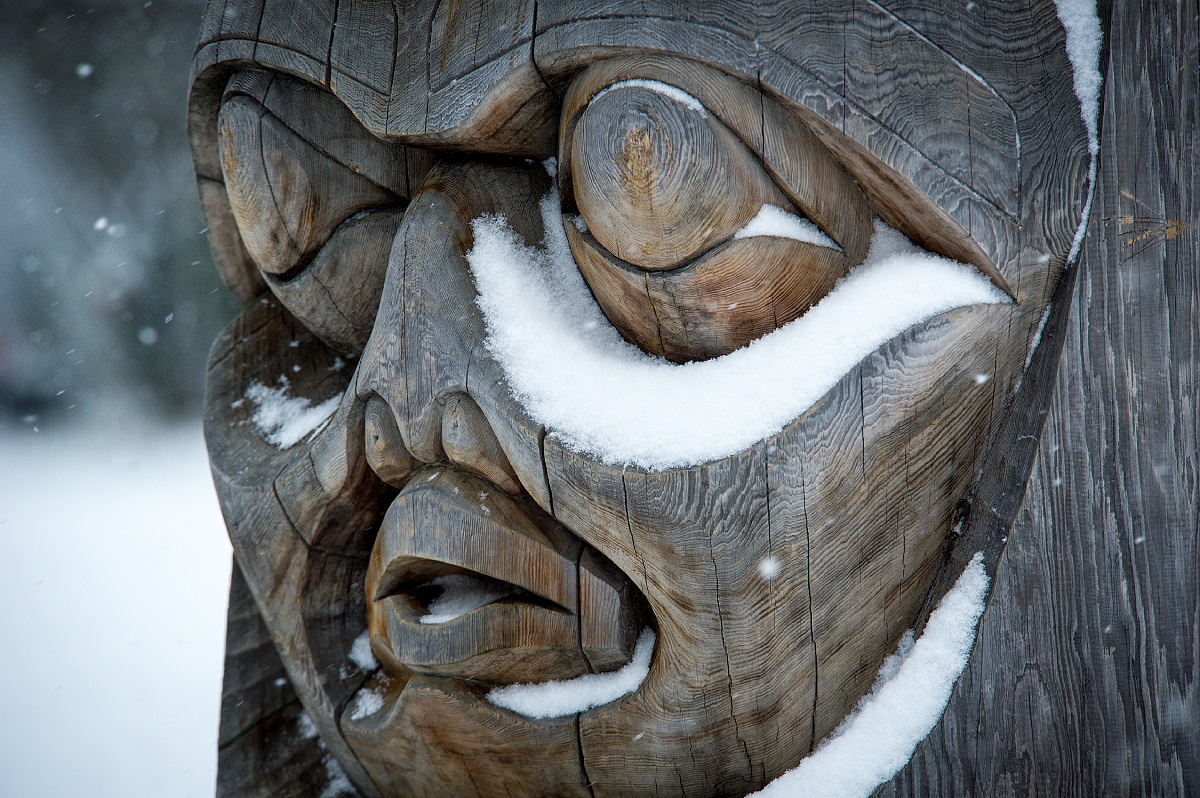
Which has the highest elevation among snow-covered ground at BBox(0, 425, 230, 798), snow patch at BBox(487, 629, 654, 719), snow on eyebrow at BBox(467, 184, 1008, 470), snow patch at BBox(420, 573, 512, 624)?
snow on eyebrow at BBox(467, 184, 1008, 470)

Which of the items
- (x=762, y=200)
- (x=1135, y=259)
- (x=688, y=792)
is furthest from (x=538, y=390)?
(x=1135, y=259)

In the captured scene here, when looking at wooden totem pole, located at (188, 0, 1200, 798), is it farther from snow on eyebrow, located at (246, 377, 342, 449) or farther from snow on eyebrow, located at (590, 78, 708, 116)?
snow on eyebrow, located at (246, 377, 342, 449)

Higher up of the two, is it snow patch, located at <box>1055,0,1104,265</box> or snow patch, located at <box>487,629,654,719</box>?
snow patch, located at <box>1055,0,1104,265</box>

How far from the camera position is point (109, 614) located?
7.53 feet

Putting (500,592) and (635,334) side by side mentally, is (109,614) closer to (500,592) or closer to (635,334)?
(500,592)

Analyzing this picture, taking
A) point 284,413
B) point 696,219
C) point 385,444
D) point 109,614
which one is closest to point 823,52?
point 696,219

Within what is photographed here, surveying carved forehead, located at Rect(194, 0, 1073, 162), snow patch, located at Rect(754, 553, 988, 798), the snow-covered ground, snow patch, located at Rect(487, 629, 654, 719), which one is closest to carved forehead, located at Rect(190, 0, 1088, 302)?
carved forehead, located at Rect(194, 0, 1073, 162)

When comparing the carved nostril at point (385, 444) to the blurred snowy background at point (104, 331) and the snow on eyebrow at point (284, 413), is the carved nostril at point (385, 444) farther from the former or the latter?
the blurred snowy background at point (104, 331)

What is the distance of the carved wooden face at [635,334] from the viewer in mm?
909

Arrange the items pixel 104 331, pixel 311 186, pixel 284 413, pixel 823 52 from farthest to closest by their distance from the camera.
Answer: pixel 104 331
pixel 284 413
pixel 311 186
pixel 823 52

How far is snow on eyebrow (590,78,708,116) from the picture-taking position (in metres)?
0.91

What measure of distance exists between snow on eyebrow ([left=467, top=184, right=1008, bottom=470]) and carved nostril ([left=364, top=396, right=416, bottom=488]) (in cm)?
20

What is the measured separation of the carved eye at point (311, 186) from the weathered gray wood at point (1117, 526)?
3.06 ft

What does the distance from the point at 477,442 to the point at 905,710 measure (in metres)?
0.60
